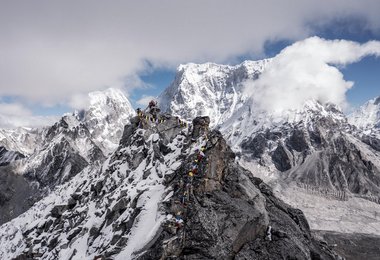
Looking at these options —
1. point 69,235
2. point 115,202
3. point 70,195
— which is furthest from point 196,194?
point 70,195

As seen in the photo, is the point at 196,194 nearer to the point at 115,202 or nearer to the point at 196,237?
the point at 196,237

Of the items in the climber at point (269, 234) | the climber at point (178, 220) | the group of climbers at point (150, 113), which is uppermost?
the group of climbers at point (150, 113)

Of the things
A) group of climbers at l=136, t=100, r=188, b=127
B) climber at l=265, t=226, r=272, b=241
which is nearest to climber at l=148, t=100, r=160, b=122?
group of climbers at l=136, t=100, r=188, b=127

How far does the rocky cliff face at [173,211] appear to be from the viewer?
201ft

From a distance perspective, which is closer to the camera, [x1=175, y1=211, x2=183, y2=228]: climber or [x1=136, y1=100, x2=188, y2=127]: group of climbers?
[x1=175, y1=211, x2=183, y2=228]: climber

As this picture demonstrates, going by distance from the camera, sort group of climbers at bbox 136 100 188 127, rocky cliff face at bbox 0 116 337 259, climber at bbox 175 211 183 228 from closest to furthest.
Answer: climber at bbox 175 211 183 228 < rocky cliff face at bbox 0 116 337 259 < group of climbers at bbox 136 100 188 127

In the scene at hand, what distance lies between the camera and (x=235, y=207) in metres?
66.4

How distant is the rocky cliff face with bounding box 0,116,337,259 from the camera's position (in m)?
61.4

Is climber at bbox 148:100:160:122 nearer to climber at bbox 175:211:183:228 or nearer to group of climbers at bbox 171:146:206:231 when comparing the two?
group of climbers at bbox 171:146:206:231

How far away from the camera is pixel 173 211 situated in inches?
2512

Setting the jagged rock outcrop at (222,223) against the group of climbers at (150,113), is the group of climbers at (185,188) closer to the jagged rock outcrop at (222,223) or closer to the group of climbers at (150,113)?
the jagged rock outcrop at (222,223)

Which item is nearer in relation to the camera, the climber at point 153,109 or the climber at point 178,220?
the climber at point 178,220

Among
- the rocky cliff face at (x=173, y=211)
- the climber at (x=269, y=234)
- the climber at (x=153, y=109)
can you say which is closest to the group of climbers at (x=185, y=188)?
the rocky cliff face at (x=173, y=211)

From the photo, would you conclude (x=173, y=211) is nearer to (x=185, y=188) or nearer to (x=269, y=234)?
(x=185, y=188)
